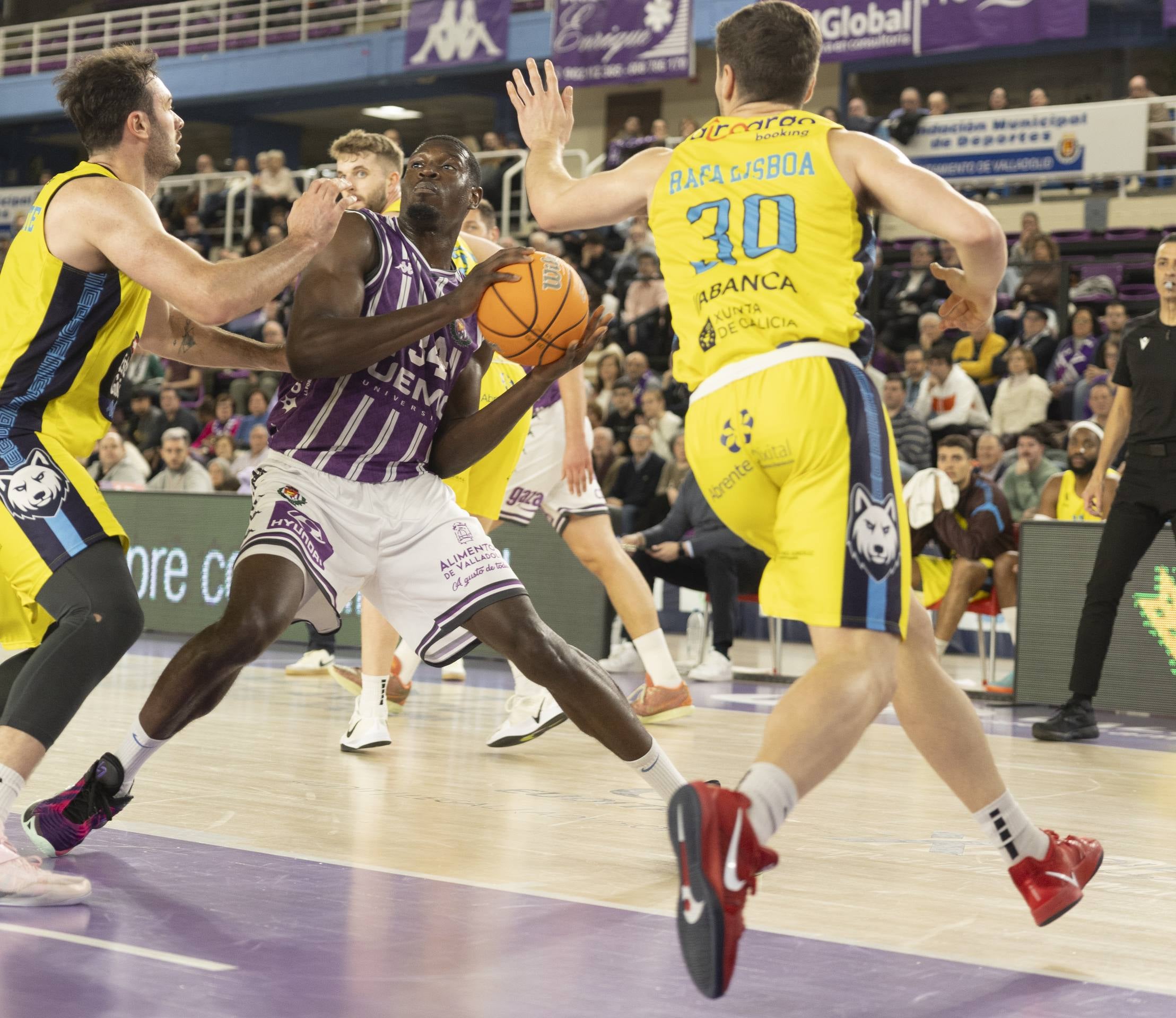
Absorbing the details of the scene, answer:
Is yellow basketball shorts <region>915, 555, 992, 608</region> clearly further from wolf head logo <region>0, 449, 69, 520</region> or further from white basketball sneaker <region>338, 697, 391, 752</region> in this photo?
wolf head logo <region>0, 449, 69, 520</region>

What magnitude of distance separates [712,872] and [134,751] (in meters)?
1.77

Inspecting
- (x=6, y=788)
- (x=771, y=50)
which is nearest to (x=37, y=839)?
(x=6, y=788)

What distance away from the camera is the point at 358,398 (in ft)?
12.8

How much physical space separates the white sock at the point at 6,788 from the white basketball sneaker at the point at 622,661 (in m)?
6.24

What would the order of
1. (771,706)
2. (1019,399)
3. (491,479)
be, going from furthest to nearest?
(1019,399) < (771,706) < (491,479)

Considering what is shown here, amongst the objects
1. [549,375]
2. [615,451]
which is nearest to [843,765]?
[549,375]

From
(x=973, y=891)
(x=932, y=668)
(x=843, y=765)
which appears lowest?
(x=843, y=765)

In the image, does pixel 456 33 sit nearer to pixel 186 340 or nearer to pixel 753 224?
pixel 186 340

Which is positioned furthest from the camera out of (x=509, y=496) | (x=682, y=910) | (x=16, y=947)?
(x=509, y=496)

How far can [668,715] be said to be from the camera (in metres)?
6.73

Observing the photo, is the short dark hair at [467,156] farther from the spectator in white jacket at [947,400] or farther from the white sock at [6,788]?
the spectator in white jacket at [947,400]

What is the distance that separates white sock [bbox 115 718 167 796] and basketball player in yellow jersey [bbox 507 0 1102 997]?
1550mm

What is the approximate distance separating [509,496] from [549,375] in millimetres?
2817

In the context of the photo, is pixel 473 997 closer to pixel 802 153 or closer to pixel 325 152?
pixel 802 153
